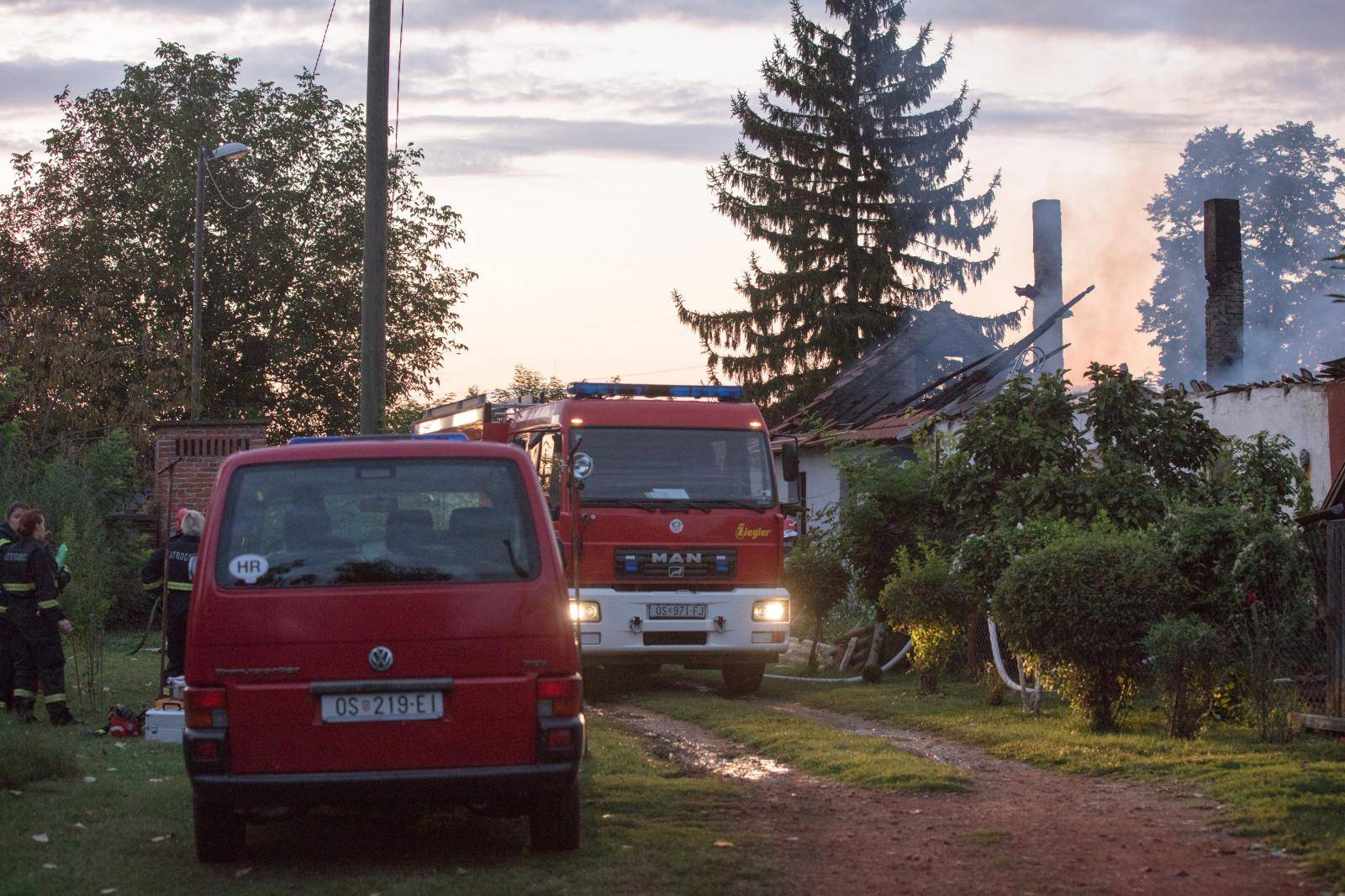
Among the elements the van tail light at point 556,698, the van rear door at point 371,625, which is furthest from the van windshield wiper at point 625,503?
the van tail light at point 556,698

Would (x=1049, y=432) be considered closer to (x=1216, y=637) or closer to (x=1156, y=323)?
(x=1216, y=637)

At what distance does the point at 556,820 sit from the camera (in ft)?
23.4

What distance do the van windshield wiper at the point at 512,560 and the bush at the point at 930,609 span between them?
7.06 metres

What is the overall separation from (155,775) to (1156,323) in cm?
4344

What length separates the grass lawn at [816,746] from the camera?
9.25 metres

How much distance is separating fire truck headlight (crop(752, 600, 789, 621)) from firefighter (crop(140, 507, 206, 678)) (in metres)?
5.00

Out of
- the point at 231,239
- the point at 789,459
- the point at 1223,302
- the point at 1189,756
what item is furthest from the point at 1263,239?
the point at 1189,756

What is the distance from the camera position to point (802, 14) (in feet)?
130

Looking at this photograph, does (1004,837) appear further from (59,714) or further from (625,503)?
(59,714)

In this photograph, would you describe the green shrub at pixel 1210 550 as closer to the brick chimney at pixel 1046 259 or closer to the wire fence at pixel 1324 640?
the wire fence at pixel 1324 640

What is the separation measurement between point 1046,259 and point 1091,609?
26.2 metres

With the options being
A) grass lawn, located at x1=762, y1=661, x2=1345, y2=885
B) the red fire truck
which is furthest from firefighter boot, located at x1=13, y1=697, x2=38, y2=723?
grass lawn, located at x1=762, y1=661, x2=1345, y2=885

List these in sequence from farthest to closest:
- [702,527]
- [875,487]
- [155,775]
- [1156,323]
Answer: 1. [1156,323]
2. [875,487]
3. [702,527]
4. [155,775]

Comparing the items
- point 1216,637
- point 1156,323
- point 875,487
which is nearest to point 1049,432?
point 875,487
